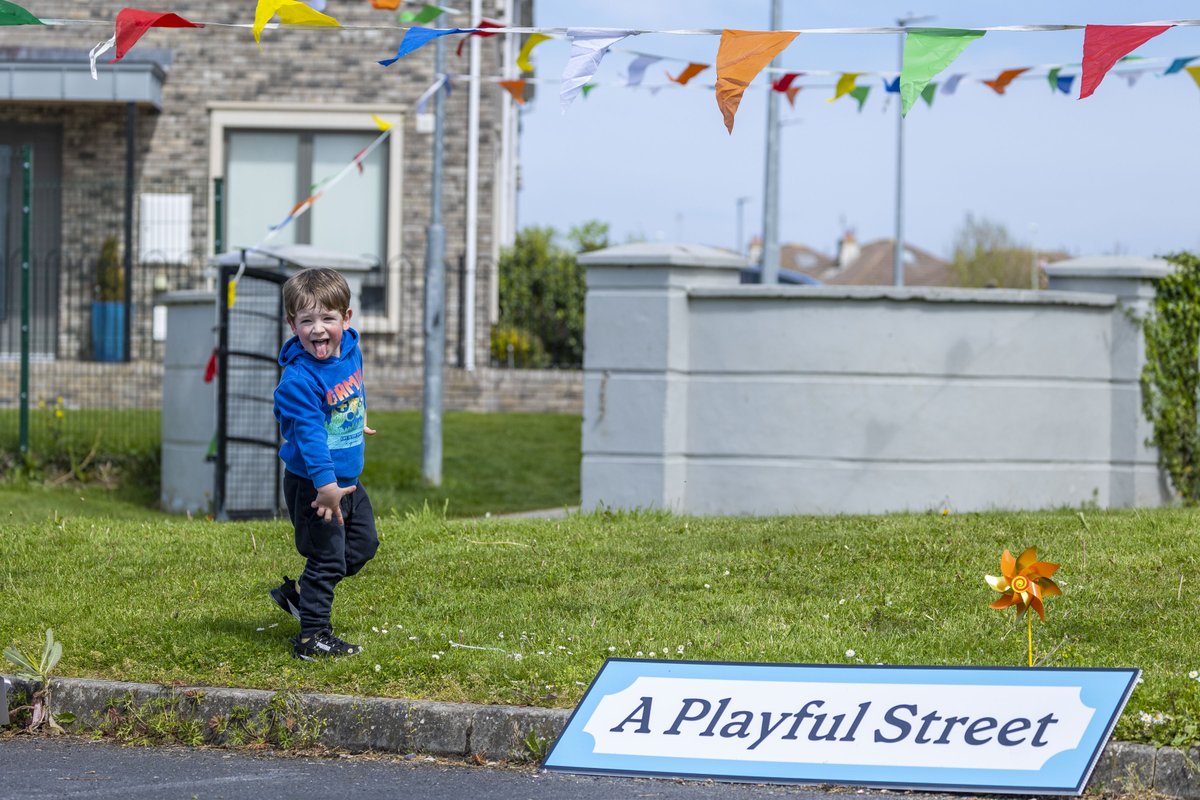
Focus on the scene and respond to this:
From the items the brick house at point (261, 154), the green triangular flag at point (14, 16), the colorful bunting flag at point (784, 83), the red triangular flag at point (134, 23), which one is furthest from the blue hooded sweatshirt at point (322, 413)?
the brick house at point (261, 154)

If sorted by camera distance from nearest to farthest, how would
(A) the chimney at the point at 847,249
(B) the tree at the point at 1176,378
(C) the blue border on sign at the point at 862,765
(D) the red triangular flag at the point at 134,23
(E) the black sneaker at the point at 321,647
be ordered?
(C) the blue border on sign at the point at 862,765 → (E) the black sneaker at the point at 321,647 → (D) the red triangular flag at the point at 134,23 → (B) the tree at the point at 1176,378 → (A) the chimney at the point at 847,249

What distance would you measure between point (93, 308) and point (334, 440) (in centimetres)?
1325

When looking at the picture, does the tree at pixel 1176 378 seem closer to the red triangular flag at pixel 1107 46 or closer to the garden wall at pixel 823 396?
the garden wall at pixel 823 396

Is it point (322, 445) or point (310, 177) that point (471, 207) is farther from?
point (322, 445)

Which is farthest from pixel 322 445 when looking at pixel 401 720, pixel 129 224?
pixel 129 224

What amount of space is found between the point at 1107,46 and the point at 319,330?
336 cm

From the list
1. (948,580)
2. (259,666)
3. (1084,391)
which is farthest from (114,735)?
(1084,391)

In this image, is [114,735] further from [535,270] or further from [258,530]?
[535,270]

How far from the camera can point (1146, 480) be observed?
10.6 metres

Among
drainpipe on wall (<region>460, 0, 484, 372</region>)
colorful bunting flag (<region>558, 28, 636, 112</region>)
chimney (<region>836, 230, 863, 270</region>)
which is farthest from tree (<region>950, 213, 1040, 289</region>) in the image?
colorful bunting flag (<region>558, 28, 636, 112</region>)

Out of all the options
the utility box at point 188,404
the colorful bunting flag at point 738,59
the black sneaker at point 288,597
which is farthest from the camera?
the utility box at point 188,404

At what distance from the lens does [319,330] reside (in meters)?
5.39

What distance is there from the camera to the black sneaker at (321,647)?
18.4 ft

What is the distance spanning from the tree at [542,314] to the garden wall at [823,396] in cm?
782
